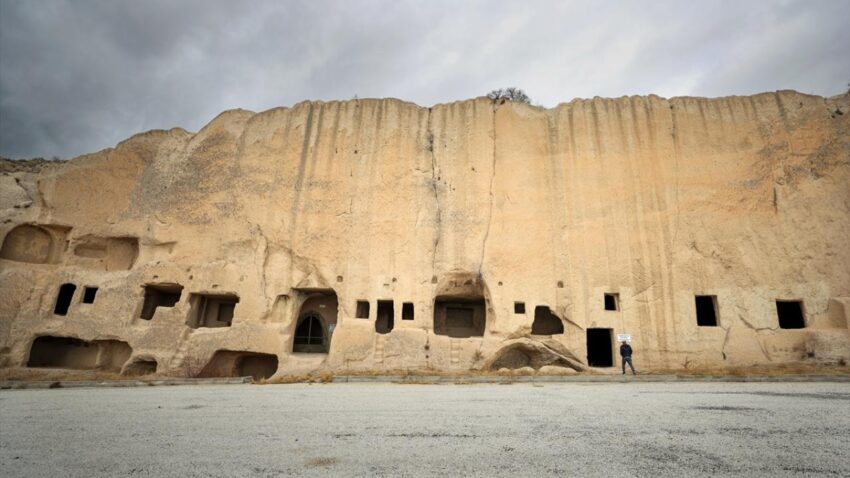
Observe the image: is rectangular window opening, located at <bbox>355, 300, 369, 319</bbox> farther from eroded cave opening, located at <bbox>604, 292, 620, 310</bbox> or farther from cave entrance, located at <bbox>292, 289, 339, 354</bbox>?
eroded cave opening, located at <bbox>604, 292, 620, 310</bbox>

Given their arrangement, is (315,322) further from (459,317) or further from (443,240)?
(443,240)

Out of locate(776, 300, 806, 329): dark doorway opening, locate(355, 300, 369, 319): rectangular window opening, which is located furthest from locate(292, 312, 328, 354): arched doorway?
locate(776, 300, 806, 329): dark doorway opening

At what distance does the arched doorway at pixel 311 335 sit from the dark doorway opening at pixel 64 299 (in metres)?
8.69

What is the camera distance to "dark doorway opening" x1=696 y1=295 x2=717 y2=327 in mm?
14976

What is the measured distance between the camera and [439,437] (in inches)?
162

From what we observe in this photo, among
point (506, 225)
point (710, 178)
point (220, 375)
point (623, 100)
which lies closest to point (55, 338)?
point (220, 375)

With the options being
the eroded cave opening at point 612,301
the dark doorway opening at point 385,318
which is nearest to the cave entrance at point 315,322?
the dark doorway opening at point 385,318

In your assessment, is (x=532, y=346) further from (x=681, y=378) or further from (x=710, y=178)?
(x=710, y=178)

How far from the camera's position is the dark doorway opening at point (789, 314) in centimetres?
1450

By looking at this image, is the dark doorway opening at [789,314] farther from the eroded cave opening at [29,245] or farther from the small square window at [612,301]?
the eroded cave opening at [29,245]

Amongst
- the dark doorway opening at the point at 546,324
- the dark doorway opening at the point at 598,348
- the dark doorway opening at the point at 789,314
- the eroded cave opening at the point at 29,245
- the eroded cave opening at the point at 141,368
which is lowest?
the eroded cave opening at the point at 141,368

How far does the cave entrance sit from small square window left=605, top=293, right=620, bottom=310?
9.90 m

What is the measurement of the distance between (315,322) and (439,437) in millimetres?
14297

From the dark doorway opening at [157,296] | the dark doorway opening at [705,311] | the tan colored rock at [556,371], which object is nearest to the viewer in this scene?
the tan colored rock at [556,371]
